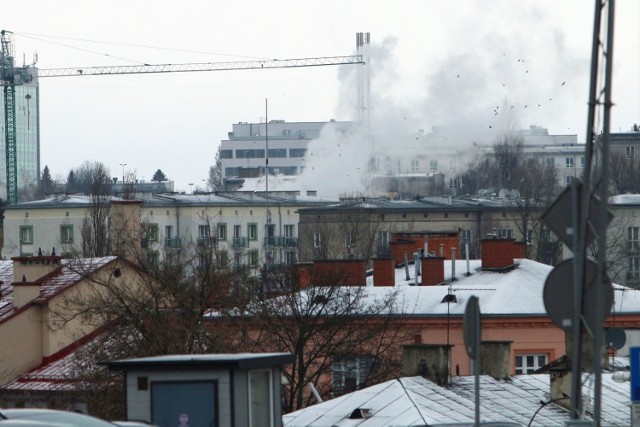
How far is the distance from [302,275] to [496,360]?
707 inches

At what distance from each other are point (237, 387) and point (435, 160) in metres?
118

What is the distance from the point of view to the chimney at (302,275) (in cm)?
4389

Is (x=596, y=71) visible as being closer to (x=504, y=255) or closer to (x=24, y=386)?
(x=24, y=386)

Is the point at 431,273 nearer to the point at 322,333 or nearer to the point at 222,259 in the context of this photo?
the point at 322,333

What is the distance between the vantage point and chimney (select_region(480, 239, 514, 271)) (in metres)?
46.7

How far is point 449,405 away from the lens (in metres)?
25.4

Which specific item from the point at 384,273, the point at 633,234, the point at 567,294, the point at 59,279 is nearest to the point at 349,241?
the point at 633,234

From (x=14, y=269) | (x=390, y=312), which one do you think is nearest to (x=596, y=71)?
(x=390, y=312)

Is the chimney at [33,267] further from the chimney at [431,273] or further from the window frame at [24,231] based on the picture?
the window frame at [24,231]

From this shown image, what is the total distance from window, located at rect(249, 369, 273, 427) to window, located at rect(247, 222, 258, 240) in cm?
8800

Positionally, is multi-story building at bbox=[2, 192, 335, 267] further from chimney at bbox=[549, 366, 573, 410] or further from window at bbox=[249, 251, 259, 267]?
chimney at bbox=[549, 366, 573, 410]

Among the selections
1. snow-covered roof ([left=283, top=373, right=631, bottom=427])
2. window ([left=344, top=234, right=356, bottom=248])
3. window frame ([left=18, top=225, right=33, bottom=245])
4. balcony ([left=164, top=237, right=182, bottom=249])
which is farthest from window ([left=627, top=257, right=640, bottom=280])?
snow-covered roof ([left=283, top=373, right=631, bottom=427])

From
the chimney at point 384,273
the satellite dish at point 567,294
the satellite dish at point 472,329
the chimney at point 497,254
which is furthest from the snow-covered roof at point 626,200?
the satellite dish at point 472,329

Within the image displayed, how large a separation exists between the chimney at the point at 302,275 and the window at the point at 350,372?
20.2 feet
